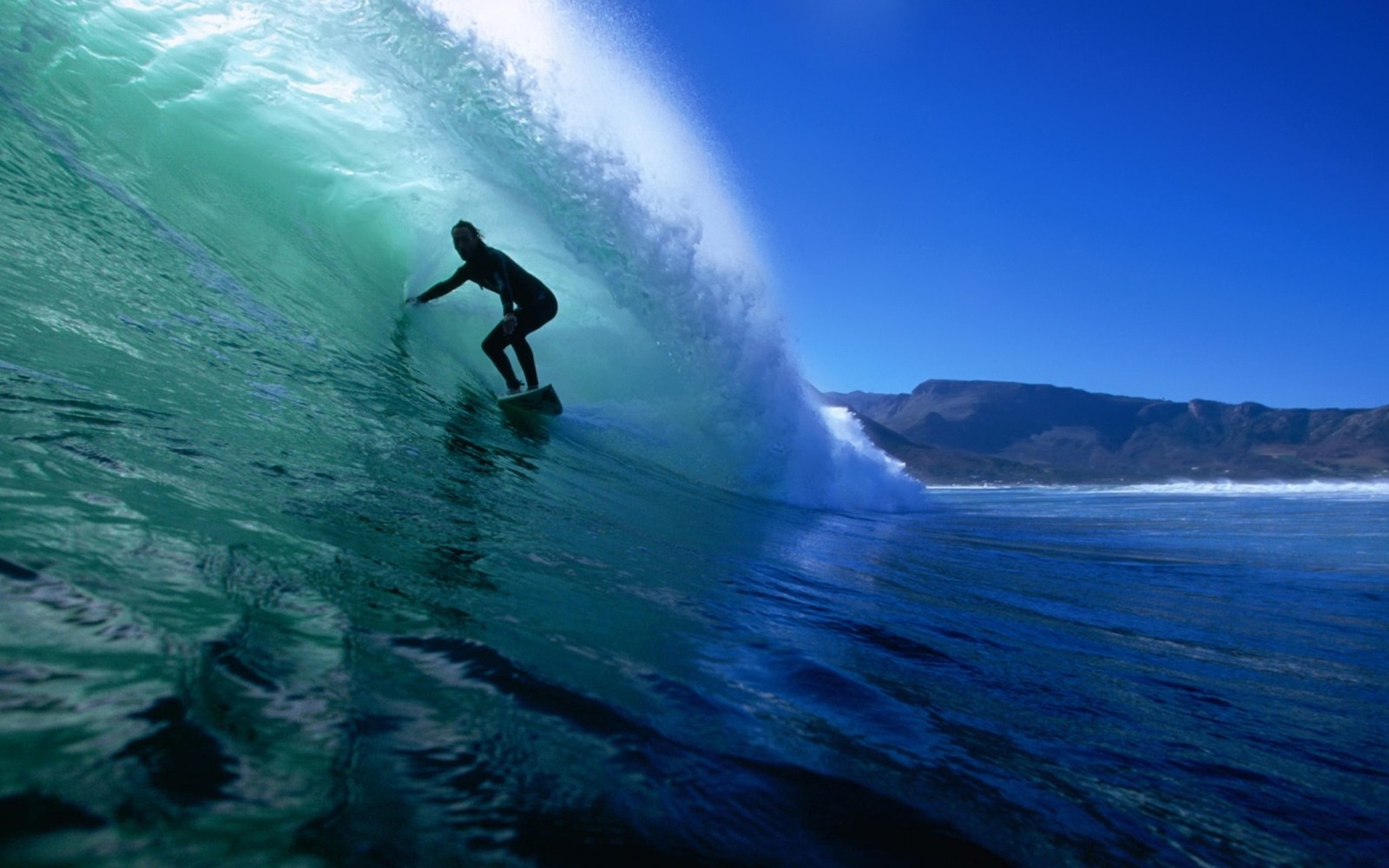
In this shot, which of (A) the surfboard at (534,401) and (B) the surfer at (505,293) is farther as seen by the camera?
(A) the surfboard at (534,401)

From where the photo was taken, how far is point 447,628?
1527mm

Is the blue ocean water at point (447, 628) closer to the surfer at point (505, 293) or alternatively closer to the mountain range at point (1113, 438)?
the surfer at point (505, 293)

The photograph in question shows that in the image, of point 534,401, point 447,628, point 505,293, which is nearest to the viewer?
point 447,628

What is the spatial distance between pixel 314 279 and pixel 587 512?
152 inches

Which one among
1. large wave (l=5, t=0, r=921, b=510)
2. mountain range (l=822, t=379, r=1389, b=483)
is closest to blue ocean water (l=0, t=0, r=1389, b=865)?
large wave (l=5, t=0, r=921, b=510)

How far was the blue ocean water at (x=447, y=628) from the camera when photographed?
3.05ft

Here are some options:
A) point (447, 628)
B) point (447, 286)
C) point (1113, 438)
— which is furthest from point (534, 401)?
point (1113, 438)

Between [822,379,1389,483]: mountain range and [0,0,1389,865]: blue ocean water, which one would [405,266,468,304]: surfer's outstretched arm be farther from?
[822,379,1389,483]: mountain range

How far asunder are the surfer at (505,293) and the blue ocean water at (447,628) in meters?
0.43

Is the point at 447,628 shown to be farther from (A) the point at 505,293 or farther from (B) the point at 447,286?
(B) the point at 447,286

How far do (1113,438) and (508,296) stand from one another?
18319 cm

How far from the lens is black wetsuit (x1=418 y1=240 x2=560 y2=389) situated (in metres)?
6.00

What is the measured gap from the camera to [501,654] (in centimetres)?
146

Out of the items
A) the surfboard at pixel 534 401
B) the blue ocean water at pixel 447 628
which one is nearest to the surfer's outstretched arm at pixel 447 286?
the blue ocean water at pixel 447 628
